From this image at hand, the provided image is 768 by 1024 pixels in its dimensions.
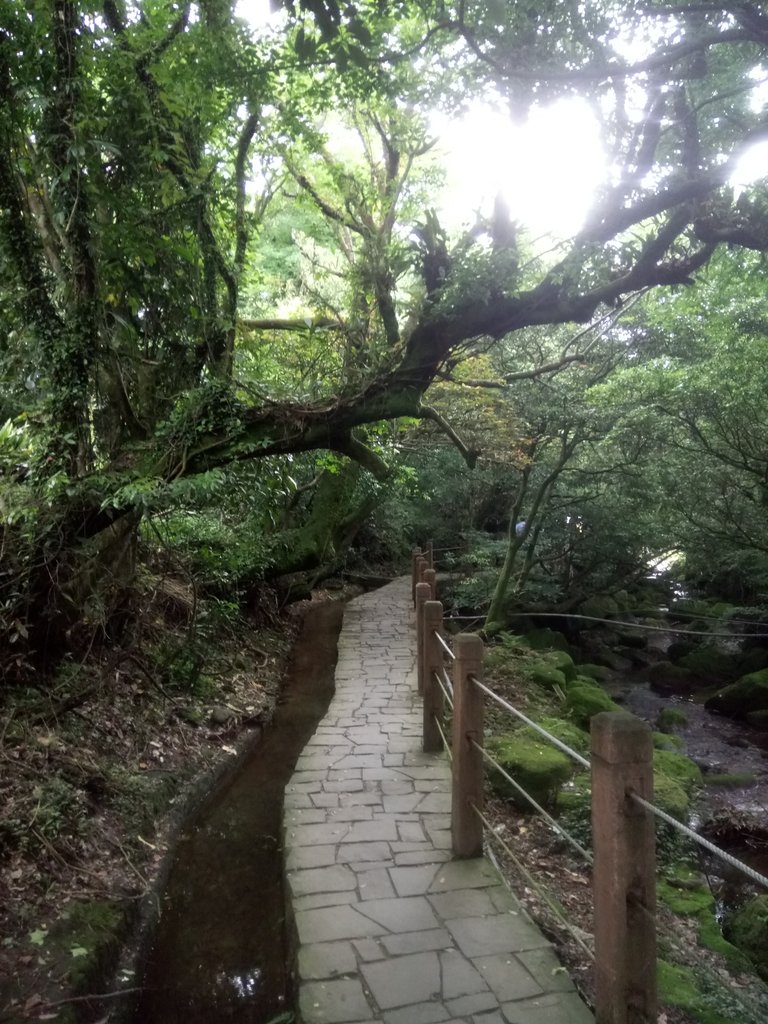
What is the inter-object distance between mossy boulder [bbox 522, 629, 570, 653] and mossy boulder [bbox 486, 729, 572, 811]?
6752 mm

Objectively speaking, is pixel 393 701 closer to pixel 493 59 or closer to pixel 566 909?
pixel 566 909

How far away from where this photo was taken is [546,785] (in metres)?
5.39

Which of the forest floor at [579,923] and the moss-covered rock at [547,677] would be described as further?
the moss-covered rock at [547,677]

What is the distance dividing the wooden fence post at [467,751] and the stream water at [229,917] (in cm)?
109

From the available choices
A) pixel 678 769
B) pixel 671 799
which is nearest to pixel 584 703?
pixel 678 769

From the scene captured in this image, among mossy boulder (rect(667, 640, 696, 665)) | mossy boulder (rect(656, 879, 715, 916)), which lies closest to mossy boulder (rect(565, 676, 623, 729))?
mossy boulder (rect(656, 879, 715, 916))

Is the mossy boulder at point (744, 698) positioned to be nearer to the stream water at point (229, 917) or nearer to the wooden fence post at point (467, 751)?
the stream water at point (229, 917)

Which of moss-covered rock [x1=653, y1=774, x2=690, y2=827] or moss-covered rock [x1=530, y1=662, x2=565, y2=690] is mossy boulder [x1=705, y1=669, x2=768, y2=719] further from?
moss-covered rock [x1=653, y1=774, x2=690, y2=827]

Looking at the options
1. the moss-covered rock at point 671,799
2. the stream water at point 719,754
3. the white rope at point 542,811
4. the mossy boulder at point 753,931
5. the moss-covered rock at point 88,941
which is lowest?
the stream water at point 719,754

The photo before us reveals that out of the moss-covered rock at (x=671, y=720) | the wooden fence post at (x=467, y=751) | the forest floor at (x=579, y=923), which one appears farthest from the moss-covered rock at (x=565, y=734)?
the moss-covered rock at (x=671, y=720)

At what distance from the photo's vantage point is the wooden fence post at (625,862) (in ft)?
7.70

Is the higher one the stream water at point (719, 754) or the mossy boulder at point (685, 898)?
the mossy boulder at point (685, 898)

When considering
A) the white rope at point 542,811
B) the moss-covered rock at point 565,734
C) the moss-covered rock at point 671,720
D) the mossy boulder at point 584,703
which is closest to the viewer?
the white rope at point 542,811

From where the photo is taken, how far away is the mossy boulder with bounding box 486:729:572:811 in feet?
17.5
